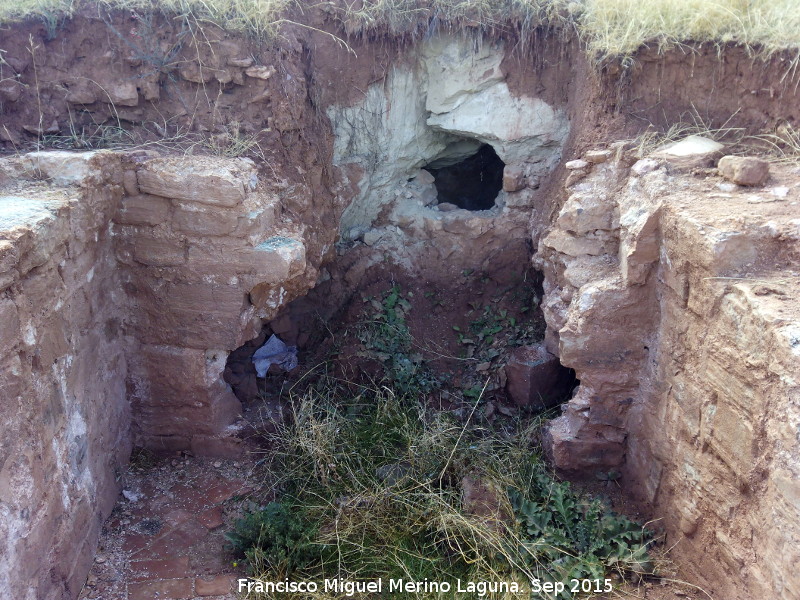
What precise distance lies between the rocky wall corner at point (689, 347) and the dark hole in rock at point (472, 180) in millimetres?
1451

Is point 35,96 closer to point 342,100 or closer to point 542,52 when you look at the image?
point 342,100

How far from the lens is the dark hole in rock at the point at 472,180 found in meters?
5.69

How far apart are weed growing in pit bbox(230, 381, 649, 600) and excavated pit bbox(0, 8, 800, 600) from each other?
0.31m

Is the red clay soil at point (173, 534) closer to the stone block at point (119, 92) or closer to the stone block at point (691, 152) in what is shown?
the stone block at point (119, 92)

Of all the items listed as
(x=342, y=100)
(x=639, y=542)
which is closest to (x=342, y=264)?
(x=342, y=100)

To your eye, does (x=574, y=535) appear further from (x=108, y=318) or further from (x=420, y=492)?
(x=108, y=318)

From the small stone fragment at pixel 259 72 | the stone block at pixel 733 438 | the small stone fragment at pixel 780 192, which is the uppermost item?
the small stone fragment at pixel 259 72

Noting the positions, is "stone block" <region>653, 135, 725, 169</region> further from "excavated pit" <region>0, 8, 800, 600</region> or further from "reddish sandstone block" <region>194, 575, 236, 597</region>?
"reddish sandstone block" <region>194, 575, 236, 597</region>

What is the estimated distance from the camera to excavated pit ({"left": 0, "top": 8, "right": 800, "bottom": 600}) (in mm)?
2795

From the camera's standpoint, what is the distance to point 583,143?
448 cm

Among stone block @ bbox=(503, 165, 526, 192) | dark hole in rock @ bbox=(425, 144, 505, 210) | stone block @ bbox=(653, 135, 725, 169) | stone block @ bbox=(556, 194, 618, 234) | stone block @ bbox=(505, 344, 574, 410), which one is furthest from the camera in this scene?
dark hole in rock @ bbox=(425, 144, 505, 210)

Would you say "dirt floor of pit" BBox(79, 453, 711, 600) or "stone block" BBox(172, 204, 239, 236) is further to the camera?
"stone block" BBox(172, 204, 239, 236)

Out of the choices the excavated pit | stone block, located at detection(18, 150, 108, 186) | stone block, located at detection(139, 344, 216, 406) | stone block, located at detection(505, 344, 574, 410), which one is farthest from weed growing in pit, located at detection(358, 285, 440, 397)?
stone block, located at detection(18, 150, 108, 186)

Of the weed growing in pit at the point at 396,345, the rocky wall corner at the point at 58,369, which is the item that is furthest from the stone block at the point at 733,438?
the rocky wall corner at the point at 58,369
